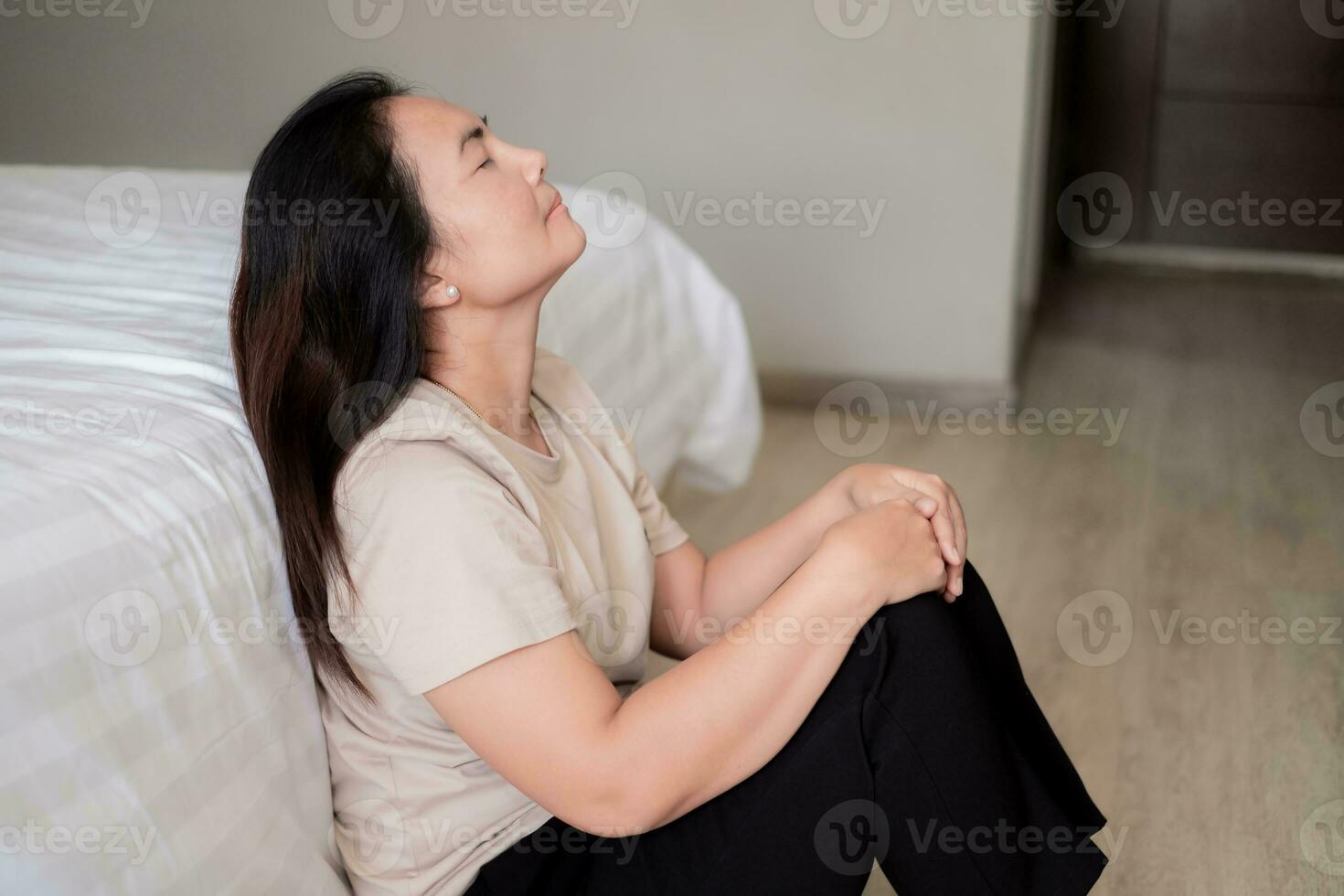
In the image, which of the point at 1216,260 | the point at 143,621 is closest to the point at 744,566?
the point at 143,621

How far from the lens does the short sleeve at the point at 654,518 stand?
122 cm

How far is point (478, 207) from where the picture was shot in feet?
3.23

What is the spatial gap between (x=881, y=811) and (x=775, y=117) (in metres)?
1.97

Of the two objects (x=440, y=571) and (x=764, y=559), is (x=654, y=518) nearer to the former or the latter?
(x=764, y=559)

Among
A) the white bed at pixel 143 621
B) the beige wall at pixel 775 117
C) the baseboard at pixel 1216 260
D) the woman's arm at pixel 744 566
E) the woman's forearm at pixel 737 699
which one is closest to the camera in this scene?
the white bed at pixel 143 621

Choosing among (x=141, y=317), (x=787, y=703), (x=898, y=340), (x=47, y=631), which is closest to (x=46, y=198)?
(x=141, y=317)

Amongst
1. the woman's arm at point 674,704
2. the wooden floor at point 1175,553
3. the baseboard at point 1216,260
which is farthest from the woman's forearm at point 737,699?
the baseboard at point 1216,260

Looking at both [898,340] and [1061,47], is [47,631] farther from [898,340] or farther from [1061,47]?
[1061,47]

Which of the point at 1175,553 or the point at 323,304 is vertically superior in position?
the point at 323,304

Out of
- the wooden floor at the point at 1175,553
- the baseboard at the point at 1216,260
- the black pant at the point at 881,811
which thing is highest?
the black pant at the point at 881,811

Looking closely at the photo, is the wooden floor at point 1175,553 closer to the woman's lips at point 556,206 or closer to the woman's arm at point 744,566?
the woman's arm at point 744,566

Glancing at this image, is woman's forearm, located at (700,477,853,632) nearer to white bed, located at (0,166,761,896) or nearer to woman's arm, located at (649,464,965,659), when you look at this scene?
woman's arm, located at (649,464,965,659)

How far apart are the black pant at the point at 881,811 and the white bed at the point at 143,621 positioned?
201 mm

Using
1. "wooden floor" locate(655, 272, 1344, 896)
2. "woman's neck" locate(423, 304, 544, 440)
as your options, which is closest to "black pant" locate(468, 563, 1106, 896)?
"woman's neck" locate(423, 304, 544, 440)
